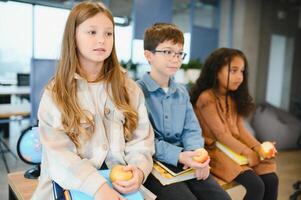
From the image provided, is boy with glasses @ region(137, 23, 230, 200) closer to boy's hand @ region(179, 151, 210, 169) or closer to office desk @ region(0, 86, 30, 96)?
boy's hand @ region(179, 151, 210, 169)

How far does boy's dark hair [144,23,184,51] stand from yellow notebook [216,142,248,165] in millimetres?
675

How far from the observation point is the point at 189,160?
1.32 metres

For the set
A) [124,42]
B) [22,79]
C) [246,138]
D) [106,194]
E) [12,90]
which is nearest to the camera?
[106,194]

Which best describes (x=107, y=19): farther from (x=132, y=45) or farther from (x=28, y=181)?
(x=132, y=45)

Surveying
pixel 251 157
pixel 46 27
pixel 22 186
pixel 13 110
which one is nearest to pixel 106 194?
pixel 22 186

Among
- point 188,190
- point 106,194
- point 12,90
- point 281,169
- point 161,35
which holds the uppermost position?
point 161,35

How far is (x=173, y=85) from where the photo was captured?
156 cm

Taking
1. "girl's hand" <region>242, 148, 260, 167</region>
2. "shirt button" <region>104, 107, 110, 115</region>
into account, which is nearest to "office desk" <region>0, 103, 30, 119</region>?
"shirt button" <region>104, 107, 110, 115</region>

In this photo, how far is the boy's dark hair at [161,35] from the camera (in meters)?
1.46

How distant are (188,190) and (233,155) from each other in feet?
1.59

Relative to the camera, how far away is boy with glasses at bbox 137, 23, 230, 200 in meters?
1.37

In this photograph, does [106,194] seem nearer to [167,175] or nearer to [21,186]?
[167,175]

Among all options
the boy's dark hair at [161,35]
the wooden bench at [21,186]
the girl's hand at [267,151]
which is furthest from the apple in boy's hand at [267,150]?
the wooden bench at [21,186]

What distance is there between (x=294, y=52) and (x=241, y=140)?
13.0 ft
